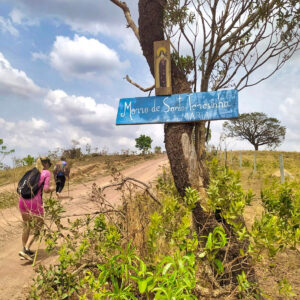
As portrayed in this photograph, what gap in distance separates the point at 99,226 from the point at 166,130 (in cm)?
146

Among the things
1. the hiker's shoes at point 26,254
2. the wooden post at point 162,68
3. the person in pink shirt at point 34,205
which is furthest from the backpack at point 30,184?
the wooden post at point 162,68

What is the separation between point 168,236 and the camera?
259 cm

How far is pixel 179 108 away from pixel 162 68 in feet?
2.07

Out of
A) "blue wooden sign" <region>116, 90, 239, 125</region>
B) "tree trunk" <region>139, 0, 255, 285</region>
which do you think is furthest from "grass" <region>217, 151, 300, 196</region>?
"blue wooden sign" <region>116, 90, 239, 125</region>

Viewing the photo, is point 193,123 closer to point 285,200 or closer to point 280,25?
point 285,200

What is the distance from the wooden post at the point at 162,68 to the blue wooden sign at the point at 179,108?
11 centimetres

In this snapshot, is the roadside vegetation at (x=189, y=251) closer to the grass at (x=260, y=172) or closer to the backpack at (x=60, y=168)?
the grass at (x=260, y=172)

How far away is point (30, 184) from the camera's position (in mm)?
4406

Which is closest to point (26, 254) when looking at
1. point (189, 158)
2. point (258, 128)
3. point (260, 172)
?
point (189, 158)

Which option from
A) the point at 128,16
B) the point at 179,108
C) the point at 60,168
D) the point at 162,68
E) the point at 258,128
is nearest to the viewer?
the point at 179,108

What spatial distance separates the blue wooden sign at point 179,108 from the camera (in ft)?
9.66

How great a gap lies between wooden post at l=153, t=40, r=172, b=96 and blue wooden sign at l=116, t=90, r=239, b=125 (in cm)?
11

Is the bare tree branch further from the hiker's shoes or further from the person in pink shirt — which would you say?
the hiker's shoes

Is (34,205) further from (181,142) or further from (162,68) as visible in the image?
(162,68)
